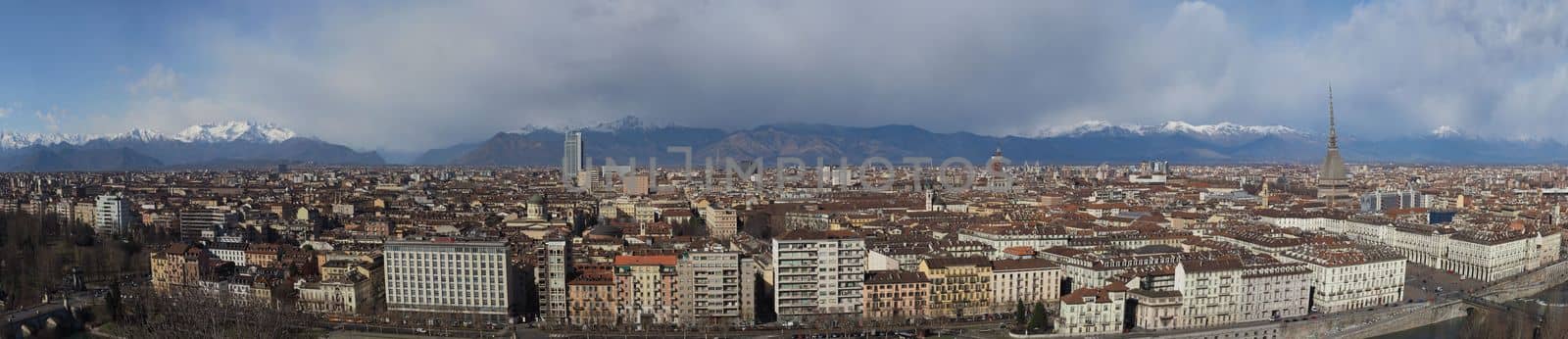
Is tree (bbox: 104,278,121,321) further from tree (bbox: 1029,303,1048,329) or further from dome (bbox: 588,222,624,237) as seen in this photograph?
tree (bbox: 1029,303,1048,329)

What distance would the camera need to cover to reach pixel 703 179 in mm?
118562

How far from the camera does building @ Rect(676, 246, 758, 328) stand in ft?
103

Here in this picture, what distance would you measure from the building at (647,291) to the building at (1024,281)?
11068mm

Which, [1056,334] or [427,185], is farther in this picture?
[427,185]

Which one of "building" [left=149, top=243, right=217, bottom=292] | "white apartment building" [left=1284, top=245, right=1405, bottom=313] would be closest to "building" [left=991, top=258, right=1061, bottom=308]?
"white apartment building" [left=1284, top=245, right=1405, bottom=313]

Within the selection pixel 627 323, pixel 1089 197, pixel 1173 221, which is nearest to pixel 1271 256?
pixel 1173 221

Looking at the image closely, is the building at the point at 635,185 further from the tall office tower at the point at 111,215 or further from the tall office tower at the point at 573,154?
the tall office tower at the point at 573,154

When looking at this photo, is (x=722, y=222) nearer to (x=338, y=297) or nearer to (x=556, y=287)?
(x=556, y=287)

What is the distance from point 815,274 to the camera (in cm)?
3188

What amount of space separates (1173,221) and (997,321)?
2739cm

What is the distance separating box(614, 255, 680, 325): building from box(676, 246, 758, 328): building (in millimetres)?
297

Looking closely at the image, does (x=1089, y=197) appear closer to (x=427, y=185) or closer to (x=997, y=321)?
(x=997, y=321)

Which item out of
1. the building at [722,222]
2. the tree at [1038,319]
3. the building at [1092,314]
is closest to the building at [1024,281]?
the tree at [1038,319]

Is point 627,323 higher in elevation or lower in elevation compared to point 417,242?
lower
